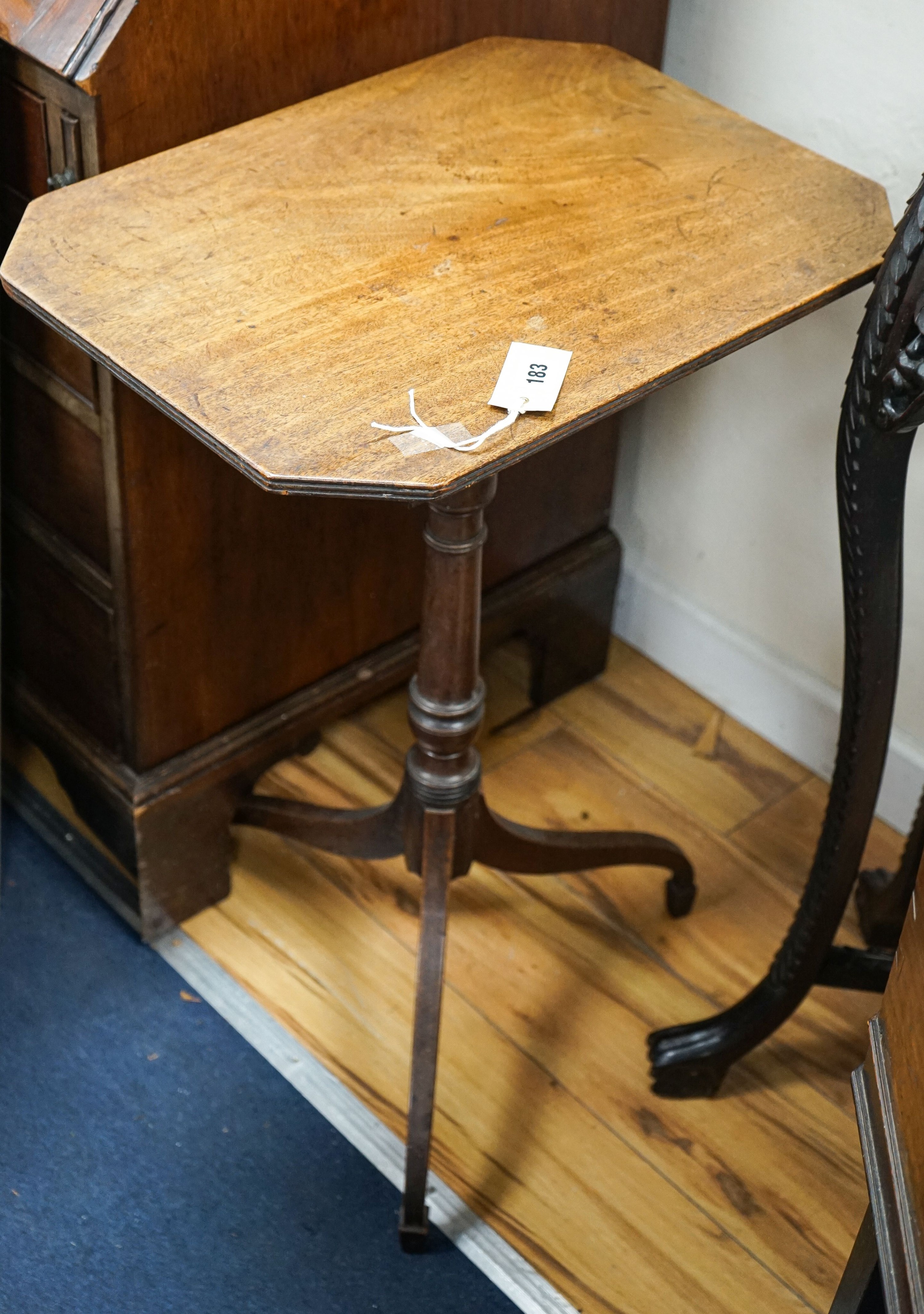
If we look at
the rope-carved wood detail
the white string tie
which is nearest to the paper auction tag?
the white string tie

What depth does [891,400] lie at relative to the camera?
1.16 metres

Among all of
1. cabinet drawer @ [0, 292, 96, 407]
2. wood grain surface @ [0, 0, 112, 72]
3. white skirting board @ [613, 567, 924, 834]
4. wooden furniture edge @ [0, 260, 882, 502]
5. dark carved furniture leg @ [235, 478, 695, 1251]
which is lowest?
white skirting board @ [613, 567, 924, 834]

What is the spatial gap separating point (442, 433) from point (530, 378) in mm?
93

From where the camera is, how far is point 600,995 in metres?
1.69

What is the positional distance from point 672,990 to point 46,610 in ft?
2.72

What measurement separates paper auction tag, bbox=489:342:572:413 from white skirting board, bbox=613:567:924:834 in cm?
90

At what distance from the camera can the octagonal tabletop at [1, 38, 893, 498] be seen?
1050mm

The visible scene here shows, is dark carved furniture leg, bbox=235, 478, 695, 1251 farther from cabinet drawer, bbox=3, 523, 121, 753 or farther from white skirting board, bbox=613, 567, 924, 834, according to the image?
white skirting board, bbox=613, 567, 924, 834

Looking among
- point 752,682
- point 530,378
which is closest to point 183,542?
point 530,378

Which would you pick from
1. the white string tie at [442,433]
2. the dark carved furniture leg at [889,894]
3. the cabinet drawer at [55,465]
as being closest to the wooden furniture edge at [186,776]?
the cabinet drawer at [55,465]

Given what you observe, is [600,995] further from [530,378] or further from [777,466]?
[530,378]

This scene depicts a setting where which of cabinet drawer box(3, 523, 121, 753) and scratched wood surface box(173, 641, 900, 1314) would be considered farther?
cabinet drawer box(3, 523, 121, 753)

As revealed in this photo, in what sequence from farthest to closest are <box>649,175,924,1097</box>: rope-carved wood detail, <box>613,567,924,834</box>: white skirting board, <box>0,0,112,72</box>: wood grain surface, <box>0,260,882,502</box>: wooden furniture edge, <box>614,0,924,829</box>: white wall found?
<box>613,567,924,834</box>: white skirting board, <box>614,0,924,829</box>: white wall, <box>0,0,112,72</box>: wood grain surface, <box>649,175,924,1097</box>: rope-carved wood detail, <box>0,260,882,502</box>: wooden furniture edge

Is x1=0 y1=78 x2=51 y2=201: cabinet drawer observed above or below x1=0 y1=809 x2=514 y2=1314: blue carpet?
above
